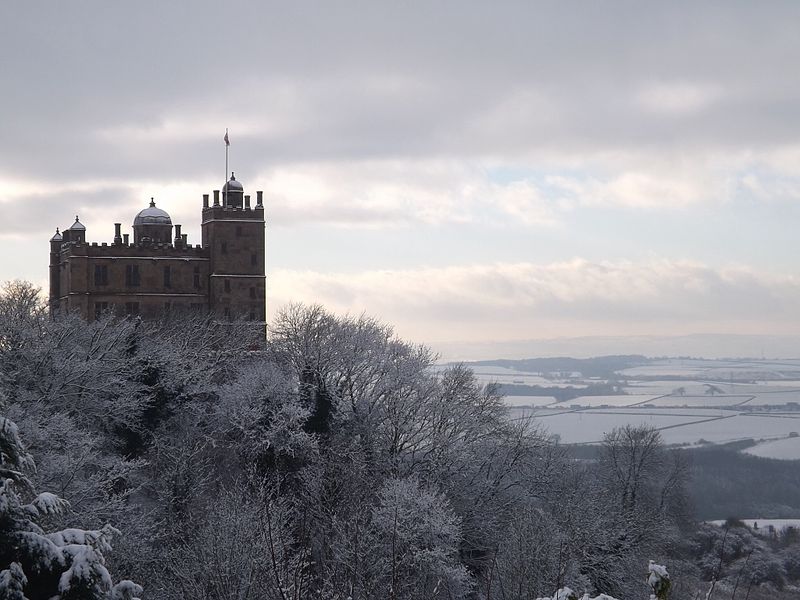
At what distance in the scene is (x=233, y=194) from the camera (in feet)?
257

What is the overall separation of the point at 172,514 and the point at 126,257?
36.8 m

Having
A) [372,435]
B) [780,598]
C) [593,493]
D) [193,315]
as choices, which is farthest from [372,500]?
[780,598]

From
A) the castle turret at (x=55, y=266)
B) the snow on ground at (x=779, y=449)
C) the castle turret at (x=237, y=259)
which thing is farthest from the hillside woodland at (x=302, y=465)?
the snow on ground at (x=779, y=449)

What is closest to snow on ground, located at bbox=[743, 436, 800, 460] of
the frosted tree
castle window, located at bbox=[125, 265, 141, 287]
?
castle window, located at bbox=[125, 265, 141, 287]

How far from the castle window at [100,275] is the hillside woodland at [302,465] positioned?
13.6 metres

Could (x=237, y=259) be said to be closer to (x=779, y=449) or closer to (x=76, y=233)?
(x=76, y=233)

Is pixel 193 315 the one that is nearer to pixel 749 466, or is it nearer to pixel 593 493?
pixel 593 493

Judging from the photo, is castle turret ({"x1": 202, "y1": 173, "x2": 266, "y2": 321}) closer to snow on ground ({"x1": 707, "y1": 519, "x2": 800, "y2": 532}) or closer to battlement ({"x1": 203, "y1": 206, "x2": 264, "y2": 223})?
battlement ({"x1": 203, "y1": 206, "x2": 264, "y2": 223})

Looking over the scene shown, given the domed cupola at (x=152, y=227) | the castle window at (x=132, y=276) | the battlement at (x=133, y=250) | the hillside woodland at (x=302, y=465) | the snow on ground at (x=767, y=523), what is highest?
the domed cupola at (x=152, y=227)

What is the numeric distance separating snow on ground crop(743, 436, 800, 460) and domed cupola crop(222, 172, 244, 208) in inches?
4599

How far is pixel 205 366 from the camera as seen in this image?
5681cm

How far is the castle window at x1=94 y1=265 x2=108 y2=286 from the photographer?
3041 inches

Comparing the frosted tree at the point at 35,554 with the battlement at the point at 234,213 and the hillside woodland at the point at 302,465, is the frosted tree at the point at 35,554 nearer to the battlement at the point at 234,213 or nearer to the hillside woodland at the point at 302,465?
the hillside woodland at the point at 302,465

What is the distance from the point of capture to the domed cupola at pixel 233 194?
78.1 m
